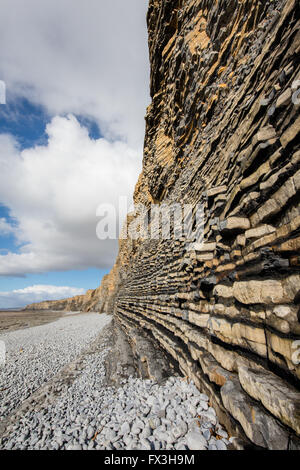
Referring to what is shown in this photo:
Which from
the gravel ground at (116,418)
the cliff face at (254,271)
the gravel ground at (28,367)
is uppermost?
the cliff face at (254,271)

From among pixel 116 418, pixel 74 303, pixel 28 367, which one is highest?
pixel 74 303

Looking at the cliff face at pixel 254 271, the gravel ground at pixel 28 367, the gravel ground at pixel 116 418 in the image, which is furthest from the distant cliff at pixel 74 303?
the cliff face at pixel 254 271

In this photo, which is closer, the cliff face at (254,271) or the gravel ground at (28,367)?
the cliff face at (254,271)

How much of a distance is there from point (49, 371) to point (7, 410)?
3.52 meters

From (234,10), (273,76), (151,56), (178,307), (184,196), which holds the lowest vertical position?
(178,307)

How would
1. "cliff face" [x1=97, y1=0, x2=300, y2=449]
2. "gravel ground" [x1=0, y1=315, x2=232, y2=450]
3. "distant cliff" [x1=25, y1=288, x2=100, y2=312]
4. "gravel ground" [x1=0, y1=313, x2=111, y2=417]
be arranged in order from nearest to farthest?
"cliff face" [x1=97, y1=0, x2=300, y2=449] → "gravel ground" [x1=0, y1=315, x2=232, y2=450] → "gravel ground" [x1=0, y1=313, x2=111, y2=417] → "distant cliff" [x1=25, y1=288, x2=100, y2=312]

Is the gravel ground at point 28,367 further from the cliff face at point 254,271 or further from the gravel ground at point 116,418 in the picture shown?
the cliff face at point 254,271

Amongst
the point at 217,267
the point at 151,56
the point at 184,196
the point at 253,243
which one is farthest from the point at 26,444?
the point at 151,56

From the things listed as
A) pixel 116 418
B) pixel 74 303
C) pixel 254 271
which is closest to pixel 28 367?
pixel 116 418

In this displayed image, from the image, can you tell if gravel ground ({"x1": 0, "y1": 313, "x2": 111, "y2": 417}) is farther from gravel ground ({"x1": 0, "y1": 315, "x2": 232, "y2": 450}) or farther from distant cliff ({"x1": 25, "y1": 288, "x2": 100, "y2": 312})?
Result: distant cliff ({"x1": 25, "y1": 288, "x2": 100, "y2": 312})

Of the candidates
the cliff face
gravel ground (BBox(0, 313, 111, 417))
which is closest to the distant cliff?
gravel ground (BBox(0, 313, 111, 417))

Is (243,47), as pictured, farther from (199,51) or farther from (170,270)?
(170,270)

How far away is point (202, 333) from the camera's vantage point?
3.60 m

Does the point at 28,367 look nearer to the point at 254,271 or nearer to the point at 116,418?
the point at 116,418
